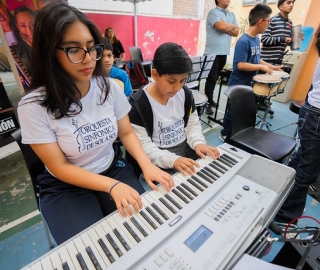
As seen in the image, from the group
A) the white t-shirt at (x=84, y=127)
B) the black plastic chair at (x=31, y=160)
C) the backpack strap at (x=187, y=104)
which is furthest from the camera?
the backpack strap at (x=187, y=104)

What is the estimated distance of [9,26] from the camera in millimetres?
2402

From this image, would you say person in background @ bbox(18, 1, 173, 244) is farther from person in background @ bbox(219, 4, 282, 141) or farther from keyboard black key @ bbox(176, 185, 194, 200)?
person in background @ bbox(219, 4, 282, 141)

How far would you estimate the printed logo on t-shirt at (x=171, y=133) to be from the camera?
1.26 meters

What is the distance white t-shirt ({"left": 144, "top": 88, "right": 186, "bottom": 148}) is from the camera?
1.22 meters

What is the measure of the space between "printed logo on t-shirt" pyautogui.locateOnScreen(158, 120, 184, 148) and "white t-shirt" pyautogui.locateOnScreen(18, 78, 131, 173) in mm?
281

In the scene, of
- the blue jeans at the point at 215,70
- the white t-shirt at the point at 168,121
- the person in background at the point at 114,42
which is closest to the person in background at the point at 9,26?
the person in background at the point at 114,42

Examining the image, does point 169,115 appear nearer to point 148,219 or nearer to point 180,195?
point 180,195

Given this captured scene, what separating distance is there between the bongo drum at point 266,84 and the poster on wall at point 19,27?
2.75 metres

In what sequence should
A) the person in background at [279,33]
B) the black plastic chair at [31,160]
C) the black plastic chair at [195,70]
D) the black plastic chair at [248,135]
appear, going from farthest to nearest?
1. the person in background at [279,33]
2. the black plastic chair at [195,70]
3. the black plastic chair at [248,135]
4. the black plastic chair at [31,160]

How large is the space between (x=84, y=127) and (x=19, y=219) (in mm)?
1266

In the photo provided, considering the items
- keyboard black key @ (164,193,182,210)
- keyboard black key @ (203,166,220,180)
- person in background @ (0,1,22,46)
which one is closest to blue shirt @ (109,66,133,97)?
person in background @ (0,1,22,46)

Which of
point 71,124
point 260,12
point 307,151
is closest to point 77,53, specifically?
point 71,124

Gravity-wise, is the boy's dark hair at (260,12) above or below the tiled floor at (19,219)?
above

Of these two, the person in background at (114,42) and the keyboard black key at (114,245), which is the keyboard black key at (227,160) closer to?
the keyboard black key at (114,245)
